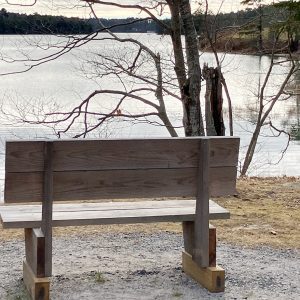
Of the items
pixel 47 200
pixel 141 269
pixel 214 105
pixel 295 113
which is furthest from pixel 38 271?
pixel 295 113

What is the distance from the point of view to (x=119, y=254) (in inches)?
226

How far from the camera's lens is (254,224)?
7.12 metres

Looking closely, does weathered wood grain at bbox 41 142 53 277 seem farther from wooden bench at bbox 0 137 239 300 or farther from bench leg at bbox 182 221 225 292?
bench leg at bbox 182 221 225 292

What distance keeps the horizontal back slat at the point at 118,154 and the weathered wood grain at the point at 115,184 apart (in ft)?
0.14

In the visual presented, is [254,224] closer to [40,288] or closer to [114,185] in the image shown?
[114,185]

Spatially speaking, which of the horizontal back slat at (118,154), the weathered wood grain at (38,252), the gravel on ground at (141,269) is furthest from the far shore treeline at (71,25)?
the weathered wood grain at (38,252)

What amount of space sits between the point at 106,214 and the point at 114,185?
0.24 metres

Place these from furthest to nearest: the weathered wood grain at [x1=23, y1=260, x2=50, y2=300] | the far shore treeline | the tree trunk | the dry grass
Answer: the far shore treeline → the tree trunk → the dry grass → the weathered wood grain at [x1=23, y1=260, x2=50, y2=300]

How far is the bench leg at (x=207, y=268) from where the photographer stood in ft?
15.3

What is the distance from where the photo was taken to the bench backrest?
423cm

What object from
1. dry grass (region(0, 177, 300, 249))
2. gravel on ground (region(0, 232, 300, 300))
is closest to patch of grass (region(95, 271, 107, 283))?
gravel on ground (region(0, 232, 300, 300))

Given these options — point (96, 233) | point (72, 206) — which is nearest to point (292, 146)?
point (96, 233)

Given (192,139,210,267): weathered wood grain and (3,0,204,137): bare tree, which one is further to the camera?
(3,0,204,137): bare tree

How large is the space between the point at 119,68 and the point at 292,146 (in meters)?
7.86
